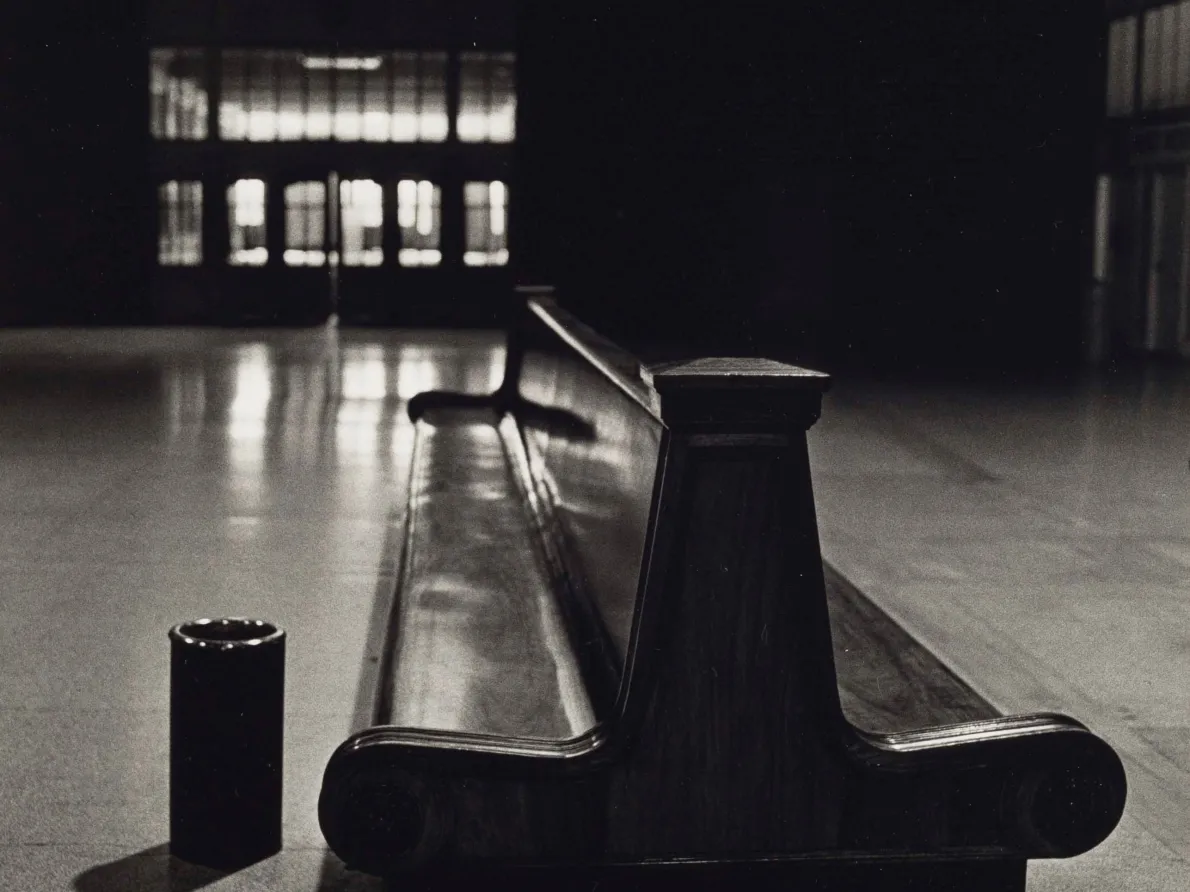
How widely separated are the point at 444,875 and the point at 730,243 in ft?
61.0

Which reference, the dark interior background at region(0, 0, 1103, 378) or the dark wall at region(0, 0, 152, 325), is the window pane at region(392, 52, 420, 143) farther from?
the dark wall at region(0, 0, 152, 325)

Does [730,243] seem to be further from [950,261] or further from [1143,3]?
[1143,3]

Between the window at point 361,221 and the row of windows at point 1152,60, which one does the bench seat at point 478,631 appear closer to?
the row of windows at point 1152,60

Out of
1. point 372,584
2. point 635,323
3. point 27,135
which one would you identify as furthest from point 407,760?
point 27,135

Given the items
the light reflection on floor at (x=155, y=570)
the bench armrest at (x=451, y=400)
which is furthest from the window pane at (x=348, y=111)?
the bench armrest at (x=451, y=400)

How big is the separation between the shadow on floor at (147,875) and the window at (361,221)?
62.8ft

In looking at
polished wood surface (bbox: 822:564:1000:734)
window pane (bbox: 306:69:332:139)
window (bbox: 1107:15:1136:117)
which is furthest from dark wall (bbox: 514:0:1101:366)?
polished wood surface (bbox: 822:564:1000:734)

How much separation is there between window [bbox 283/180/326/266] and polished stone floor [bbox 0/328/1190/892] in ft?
28.2

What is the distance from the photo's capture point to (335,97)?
71.4 feet

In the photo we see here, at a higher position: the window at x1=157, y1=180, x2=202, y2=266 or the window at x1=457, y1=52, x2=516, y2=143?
the window at x1=457, y1=52, x2=516, y2=143

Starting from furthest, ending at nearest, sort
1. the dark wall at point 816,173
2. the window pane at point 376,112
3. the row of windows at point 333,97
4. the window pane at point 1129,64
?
the window pane at point 376,112, the row of windows at point 333,97, the dark wall at point 816,173, the window pane at point 1129,64

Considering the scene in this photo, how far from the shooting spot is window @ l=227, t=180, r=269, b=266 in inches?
862

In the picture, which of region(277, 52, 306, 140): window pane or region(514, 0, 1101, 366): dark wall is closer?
region(514, 0, 1101, 366): dark wall

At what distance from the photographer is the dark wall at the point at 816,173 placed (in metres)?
19.6
